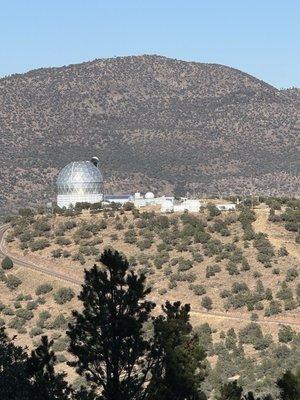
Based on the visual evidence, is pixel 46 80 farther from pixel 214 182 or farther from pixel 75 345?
pixel 75 345

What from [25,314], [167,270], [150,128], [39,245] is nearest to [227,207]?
[39,245]

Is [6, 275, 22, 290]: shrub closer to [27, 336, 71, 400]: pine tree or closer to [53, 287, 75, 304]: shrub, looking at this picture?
[53, 287, 75, 304]: shrub

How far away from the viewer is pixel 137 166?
15325cm

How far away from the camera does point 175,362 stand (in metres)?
24.9

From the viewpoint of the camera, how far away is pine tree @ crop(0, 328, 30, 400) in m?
22.7

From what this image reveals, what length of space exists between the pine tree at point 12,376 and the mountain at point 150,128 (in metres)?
107

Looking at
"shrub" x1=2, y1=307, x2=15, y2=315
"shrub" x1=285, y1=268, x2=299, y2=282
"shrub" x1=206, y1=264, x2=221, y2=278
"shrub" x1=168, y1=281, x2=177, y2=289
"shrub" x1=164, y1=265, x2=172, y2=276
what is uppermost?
"shrub" x1=285, y1=268, x2=299, y2=282

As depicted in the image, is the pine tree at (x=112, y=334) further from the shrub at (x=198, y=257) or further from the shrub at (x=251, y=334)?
the shrub at (x=198, y=257)

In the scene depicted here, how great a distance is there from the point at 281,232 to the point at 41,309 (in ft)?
65.4

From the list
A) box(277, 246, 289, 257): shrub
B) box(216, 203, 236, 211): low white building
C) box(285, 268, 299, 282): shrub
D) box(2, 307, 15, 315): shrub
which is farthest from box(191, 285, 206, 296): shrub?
box(216, 203, 236, 211): low white building

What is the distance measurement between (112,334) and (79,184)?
220 feet

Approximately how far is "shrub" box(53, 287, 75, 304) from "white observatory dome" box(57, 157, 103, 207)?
27621 millimetres

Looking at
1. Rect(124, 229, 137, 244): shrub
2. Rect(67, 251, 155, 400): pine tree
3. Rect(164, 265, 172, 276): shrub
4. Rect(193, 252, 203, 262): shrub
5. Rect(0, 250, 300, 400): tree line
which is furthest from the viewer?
Rect(124, 229, 137, 244): shrub

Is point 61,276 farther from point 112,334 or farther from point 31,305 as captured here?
point 112,334
